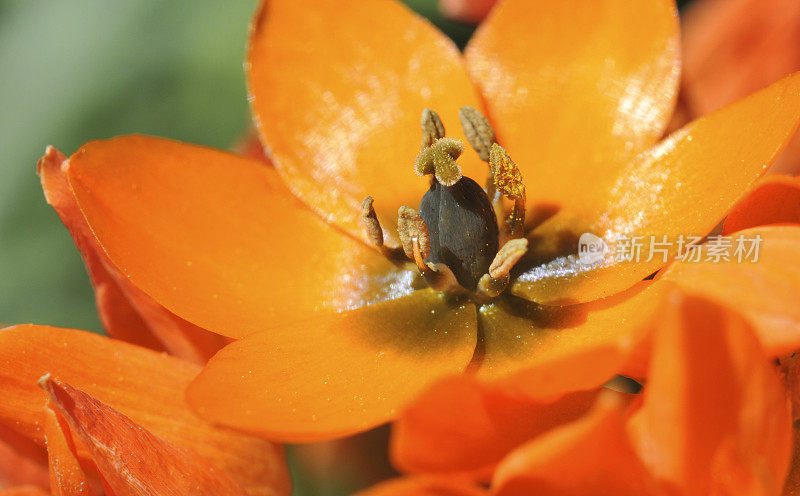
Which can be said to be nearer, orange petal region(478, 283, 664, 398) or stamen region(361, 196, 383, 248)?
orange petal region(478, 283, 664, 398)

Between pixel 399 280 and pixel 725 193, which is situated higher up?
pixel 725 193

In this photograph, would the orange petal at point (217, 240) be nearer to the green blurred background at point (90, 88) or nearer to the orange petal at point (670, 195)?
the orange petal at point (670, 195)

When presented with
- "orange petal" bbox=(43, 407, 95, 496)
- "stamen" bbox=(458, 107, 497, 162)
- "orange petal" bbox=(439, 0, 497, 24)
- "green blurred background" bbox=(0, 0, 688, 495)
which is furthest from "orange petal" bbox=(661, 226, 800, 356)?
"green blurred background" bbox=(0, 0, 688, 495)

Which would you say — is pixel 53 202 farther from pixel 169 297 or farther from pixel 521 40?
pixel 521 40

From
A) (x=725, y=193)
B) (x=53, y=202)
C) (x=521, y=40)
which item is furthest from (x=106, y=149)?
(x=725, y=193)

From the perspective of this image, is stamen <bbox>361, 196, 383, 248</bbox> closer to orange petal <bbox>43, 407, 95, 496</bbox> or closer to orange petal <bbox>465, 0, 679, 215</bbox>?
orange petal <bbox>465, 0, 679, 215</bbox>

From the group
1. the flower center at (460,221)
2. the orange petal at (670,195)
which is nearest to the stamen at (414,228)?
the flower center at (460,221)
